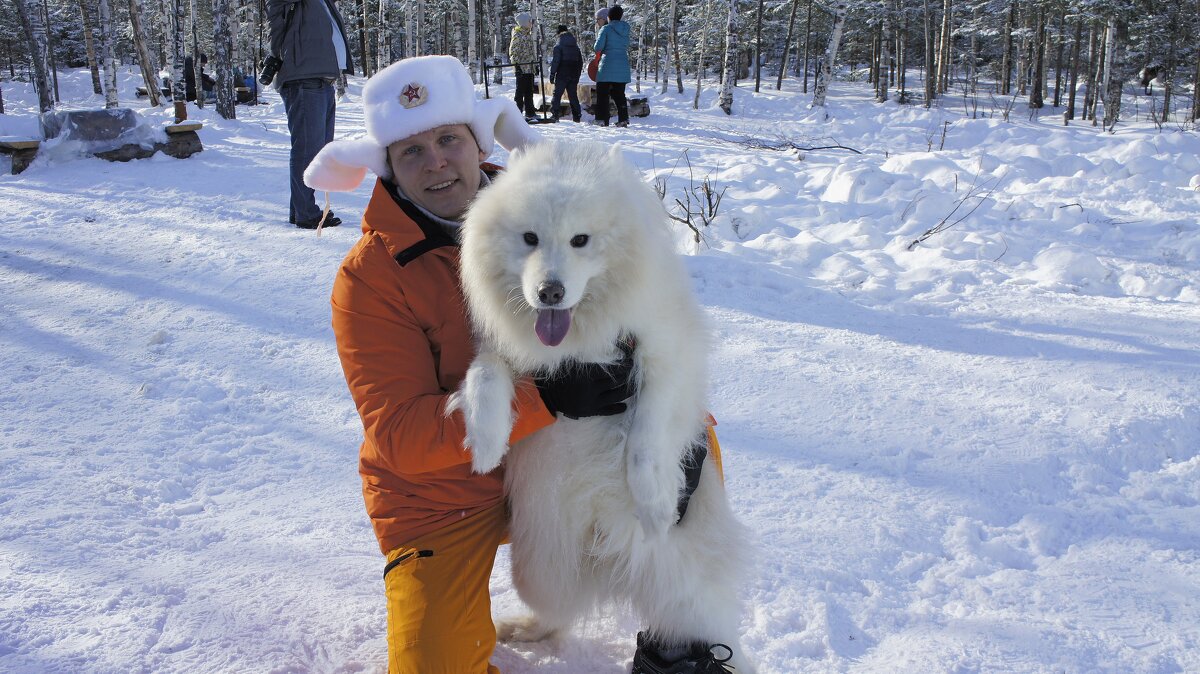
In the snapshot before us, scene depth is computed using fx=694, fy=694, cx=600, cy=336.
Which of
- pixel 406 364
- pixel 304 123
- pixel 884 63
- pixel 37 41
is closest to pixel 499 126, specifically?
pixel 406 364

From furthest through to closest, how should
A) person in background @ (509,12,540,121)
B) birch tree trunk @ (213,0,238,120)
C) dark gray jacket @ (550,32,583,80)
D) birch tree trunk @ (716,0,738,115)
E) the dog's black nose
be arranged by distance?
birch tree trunk @ (716,0,738,115), person in background @ (509,12,540,121), birch tree trunk @ (213,0,238,120), dark gray jacket @ (550,32,583,80), the dog's black nose

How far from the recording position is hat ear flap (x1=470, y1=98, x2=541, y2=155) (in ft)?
7.65

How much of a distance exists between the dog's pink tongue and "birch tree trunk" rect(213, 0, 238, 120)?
13542 millimetres

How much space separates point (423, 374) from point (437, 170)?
2.09 feet

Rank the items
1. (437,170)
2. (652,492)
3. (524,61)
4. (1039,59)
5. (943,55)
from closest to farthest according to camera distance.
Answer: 1. (652,492)
2. (437,170)
3. (524,61)
4. (1039,59)
5. (943,55)

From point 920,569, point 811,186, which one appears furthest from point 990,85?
point 920,569

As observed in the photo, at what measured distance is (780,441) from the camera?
3098 mm

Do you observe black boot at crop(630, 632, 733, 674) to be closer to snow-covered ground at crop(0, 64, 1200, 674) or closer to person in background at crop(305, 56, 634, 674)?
snow-covered ground at crop(0, 64, 1200, 674)

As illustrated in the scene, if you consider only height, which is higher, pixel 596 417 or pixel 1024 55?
pixel 1024 55

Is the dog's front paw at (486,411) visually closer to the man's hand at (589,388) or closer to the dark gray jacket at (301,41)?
the man's hand at (589,388)

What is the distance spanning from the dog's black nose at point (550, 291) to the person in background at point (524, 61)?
11969mm

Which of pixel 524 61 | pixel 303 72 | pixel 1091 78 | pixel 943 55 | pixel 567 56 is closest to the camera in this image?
pixel 303 72

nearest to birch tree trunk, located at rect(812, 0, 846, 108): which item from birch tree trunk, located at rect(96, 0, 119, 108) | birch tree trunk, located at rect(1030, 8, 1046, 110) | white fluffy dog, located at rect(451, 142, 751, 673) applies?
birch tree trunk, located at rect(1030, 8, 1046, 110)

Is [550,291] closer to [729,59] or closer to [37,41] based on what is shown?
[37,41]
